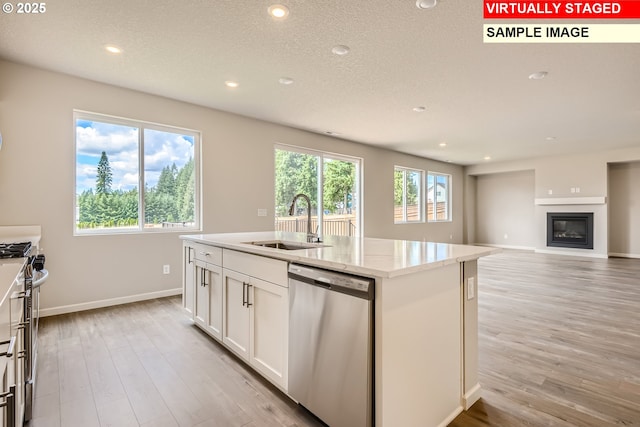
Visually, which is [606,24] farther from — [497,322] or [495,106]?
[497,322]

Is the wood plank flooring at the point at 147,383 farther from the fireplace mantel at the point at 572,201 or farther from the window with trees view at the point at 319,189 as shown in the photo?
the fireplace mantel at the point at 572,201

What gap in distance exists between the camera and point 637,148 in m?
7.23

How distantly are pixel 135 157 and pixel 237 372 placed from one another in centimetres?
323

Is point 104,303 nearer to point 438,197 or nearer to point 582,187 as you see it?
point 438,197

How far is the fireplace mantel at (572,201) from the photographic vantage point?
7661mm

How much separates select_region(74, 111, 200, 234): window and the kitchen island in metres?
2.44

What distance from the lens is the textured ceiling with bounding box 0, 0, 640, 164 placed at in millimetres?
2412

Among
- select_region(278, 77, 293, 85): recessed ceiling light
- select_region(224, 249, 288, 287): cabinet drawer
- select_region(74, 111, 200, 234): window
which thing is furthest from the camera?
select_region(74, 111, 200, 234): window

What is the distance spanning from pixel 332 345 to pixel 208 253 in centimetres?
160

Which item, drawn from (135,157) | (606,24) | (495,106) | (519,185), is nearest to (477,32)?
(606,24)

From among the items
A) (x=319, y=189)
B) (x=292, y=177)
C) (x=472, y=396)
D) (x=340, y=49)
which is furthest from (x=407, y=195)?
(x=472, y=396)

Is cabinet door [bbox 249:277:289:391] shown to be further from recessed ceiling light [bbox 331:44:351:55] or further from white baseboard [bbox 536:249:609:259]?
white baseboard [bbox 536:249:609:259]

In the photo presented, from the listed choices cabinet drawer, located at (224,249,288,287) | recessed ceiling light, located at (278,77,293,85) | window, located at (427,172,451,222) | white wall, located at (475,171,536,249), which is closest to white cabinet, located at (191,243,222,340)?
cabinet drawer, located at (224,249,288,287)

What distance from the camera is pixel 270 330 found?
200 cm
